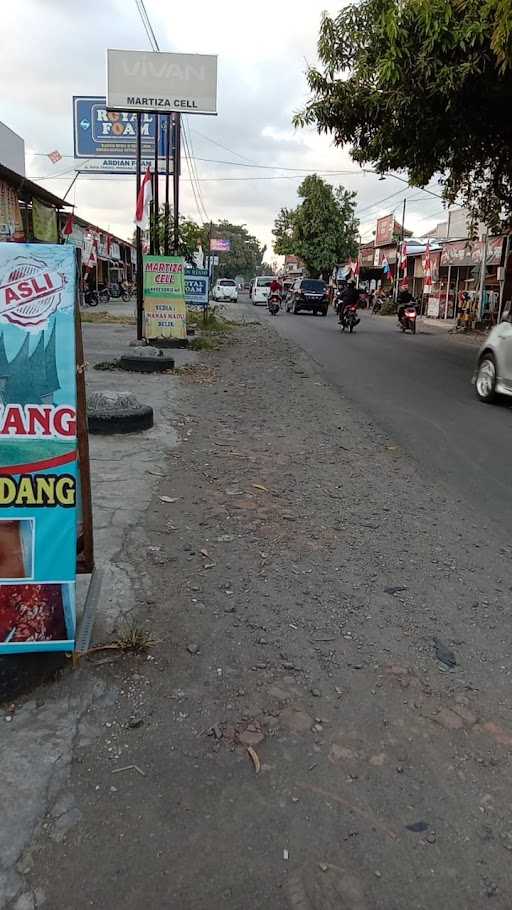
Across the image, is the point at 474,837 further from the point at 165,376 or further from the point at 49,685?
the point at 165,376

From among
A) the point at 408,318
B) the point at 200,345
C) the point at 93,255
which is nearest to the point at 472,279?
the point at 408,318

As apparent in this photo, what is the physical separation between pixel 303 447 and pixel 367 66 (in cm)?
771

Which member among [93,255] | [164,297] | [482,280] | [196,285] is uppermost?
[93,255]

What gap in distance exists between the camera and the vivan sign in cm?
1273

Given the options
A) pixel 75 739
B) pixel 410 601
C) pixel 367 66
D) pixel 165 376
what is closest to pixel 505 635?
pixel 410 601

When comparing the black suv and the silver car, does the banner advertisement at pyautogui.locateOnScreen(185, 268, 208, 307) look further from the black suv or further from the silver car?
the black suv

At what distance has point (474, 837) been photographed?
83.9 inches

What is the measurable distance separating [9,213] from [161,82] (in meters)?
3.98

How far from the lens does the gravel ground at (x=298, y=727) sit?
6.47 feet

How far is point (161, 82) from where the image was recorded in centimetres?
1296

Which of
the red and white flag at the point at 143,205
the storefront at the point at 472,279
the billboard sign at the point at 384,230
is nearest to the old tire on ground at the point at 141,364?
the red and white flag at the point at 143,205

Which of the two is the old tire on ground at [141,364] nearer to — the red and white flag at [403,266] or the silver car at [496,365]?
the silver car at [496,365]

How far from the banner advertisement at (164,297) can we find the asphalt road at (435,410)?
10.2 ft

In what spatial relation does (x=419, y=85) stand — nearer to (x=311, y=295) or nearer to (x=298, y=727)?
(x=298, y=727)
